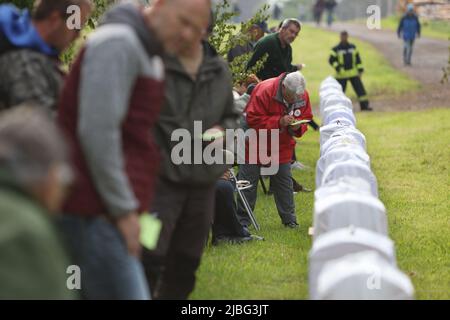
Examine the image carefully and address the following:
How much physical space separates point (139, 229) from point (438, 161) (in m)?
14.2

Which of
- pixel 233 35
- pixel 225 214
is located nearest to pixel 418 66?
pixel 233 35

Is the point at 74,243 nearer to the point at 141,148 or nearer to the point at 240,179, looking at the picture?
the point at 141,148

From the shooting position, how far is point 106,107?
15.8 feet

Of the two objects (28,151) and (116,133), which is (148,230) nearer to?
(116,133)

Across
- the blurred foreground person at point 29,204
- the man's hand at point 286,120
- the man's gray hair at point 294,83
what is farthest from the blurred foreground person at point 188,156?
the man's hand at point 286,120

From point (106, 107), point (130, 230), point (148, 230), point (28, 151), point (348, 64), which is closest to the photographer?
point (28, 151)

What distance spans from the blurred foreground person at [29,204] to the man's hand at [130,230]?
3.47 ft

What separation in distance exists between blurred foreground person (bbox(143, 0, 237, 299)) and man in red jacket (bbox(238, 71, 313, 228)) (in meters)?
5.09

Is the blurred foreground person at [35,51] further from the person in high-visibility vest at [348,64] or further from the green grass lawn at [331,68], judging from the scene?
the green grass lawn at [331,68]

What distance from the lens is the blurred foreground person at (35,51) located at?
18.5 ft

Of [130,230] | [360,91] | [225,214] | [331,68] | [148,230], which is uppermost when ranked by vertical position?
[130,230]

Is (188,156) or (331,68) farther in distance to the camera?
(331,68)

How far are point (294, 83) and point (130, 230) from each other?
6882 millimetres

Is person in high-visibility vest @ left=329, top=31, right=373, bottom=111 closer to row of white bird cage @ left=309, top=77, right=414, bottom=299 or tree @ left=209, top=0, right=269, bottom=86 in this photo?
tree @ left=209, top=0, right=269, bottom=86
